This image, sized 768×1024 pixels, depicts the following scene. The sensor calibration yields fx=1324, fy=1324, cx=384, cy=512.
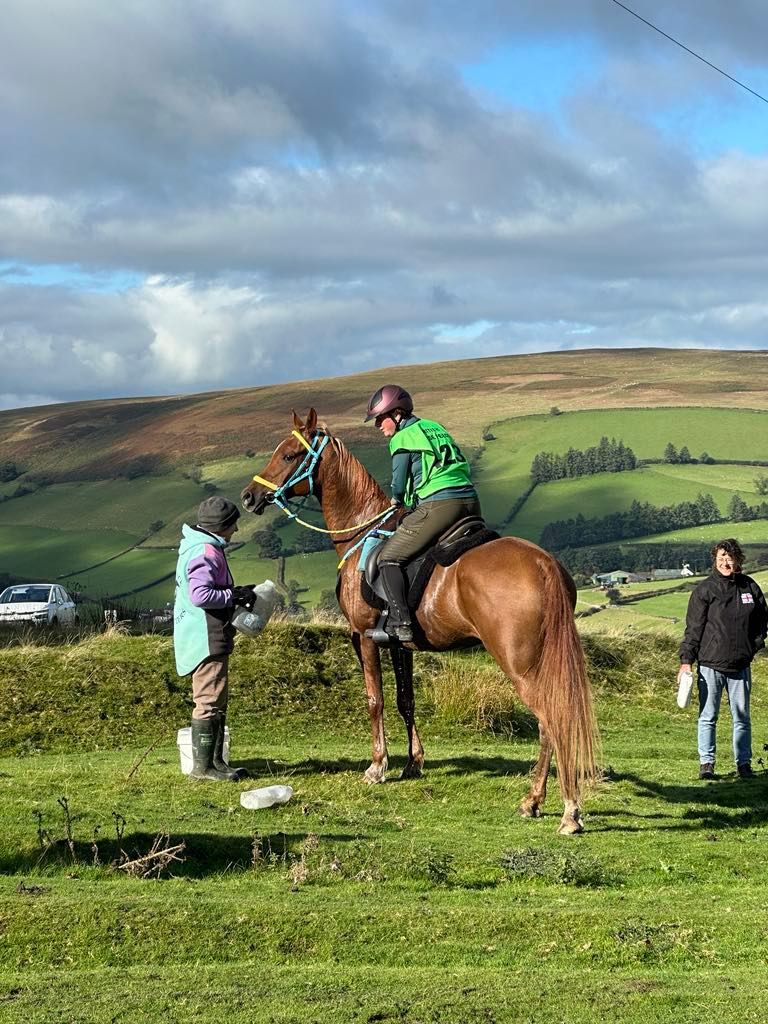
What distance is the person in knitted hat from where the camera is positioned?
12.5m

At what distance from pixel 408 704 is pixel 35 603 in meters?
22.9

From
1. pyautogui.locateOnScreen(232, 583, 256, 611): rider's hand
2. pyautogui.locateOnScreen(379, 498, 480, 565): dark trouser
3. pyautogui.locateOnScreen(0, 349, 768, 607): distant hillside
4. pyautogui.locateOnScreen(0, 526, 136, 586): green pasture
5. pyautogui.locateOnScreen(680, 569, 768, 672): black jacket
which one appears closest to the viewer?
pyautogui.locateOnScreen(379, 498, 480, 565): dark trouser

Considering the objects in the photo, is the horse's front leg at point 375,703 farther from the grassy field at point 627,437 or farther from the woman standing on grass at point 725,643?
the grassy field at point 627,437

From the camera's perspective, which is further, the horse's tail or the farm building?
the farm building

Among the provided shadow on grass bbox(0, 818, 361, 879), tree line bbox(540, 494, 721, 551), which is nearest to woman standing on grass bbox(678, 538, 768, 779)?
shadow on grass bbox(0, 818, 361, 879)

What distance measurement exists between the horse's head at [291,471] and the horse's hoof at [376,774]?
283 cm

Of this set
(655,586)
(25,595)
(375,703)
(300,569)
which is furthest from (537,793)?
(300,569)

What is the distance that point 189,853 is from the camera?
959cm

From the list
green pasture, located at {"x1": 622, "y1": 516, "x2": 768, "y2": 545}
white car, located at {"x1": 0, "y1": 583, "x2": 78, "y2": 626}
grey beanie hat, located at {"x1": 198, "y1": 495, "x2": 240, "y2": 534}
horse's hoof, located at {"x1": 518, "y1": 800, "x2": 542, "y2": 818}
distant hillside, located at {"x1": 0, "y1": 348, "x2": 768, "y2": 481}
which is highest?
distant hillside, located at {"x1": 0, "y1": 348, "x2": 768, "y2": 481}

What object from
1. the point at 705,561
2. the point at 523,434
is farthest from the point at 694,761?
the point at 523,434

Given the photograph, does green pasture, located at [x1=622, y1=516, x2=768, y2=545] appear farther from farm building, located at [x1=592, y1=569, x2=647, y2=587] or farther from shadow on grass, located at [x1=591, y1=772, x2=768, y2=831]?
shadow on grass, located at [x1=591, y1=772, x2=768, y2=831]

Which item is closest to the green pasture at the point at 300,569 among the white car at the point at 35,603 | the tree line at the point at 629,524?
the tree line at the point at 629,524

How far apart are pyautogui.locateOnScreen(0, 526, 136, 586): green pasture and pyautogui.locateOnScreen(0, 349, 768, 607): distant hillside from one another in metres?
0.20

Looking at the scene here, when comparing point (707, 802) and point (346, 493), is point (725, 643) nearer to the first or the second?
point (707, 802)
